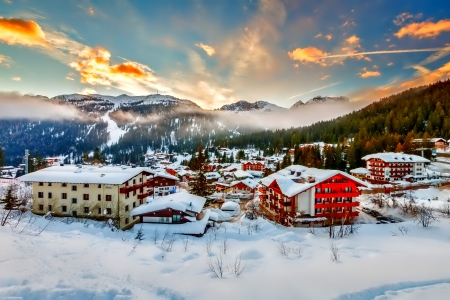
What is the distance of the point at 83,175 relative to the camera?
28.9 m

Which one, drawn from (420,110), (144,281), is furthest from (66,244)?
(420,110)

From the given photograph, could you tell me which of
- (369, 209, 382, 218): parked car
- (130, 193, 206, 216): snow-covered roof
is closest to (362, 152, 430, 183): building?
(369, 209, 382, 218): parked car

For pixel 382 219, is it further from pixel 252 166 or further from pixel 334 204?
pixel 252 166

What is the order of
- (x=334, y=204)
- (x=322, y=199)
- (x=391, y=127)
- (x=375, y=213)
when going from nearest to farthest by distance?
(x=322, y=199) → (x=334, y=204) → (x=375, y=213) → (x=391, y=127)

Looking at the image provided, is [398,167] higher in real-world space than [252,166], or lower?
higher

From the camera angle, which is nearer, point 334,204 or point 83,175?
point 83,175

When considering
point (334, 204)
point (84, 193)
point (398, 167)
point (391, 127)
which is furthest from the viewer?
point (391, 127)

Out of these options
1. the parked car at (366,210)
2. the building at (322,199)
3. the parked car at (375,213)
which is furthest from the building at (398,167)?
the building at (322,199)

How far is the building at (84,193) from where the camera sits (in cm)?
2783

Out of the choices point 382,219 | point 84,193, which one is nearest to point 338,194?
point 382,219

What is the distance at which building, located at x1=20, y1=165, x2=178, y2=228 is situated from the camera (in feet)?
91.3

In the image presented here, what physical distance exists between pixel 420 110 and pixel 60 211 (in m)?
133

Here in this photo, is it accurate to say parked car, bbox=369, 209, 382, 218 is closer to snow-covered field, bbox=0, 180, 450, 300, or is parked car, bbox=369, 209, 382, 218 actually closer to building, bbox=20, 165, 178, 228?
snow-covered field, bbox=0, 180, 450, 300

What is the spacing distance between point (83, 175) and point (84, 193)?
7.33ft
